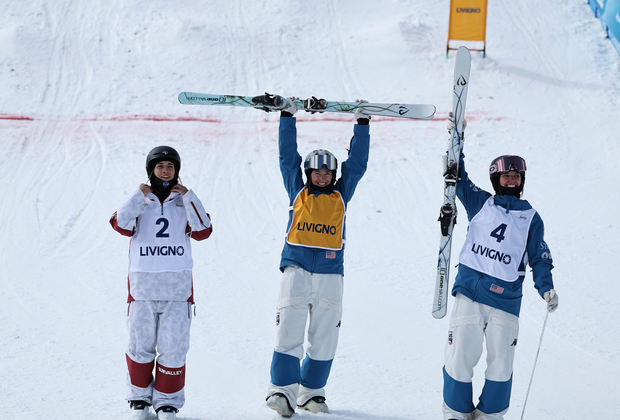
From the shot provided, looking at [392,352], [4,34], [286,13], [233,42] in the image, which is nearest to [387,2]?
[286,13]

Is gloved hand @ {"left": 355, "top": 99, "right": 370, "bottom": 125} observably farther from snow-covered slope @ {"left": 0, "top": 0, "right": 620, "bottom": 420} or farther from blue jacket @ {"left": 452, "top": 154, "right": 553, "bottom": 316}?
snow-covered slope @ {"left": 0, "top": 0, "right": 620, "bottom": 420}

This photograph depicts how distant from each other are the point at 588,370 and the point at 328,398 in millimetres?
2234

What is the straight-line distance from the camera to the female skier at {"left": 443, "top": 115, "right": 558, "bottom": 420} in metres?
3.85

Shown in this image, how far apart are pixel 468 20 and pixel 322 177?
9.75 m

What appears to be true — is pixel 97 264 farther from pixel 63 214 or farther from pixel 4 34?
pixel 4 34

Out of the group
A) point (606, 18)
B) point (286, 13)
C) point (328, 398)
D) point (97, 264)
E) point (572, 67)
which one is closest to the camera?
point (328, 398)

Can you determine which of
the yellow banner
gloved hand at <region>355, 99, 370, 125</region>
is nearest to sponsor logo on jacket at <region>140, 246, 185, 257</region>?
gloved hand at <region>355, 99, 370, 125</region>

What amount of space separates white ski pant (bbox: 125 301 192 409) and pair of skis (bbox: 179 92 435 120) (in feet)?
5.14

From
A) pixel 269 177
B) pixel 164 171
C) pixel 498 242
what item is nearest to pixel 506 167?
pixel 498 242

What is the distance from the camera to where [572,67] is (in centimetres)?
1259

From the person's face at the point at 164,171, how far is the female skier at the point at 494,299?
1.95m

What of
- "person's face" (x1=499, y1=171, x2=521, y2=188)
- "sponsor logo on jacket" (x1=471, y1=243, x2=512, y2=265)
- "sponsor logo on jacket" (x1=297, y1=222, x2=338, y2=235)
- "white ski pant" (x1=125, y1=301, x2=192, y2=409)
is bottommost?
"white ski pant" (x1=125, y1=301, x2=192, y2=409)

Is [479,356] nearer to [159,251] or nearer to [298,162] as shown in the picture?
[298,162]

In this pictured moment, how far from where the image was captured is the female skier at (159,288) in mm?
3832
